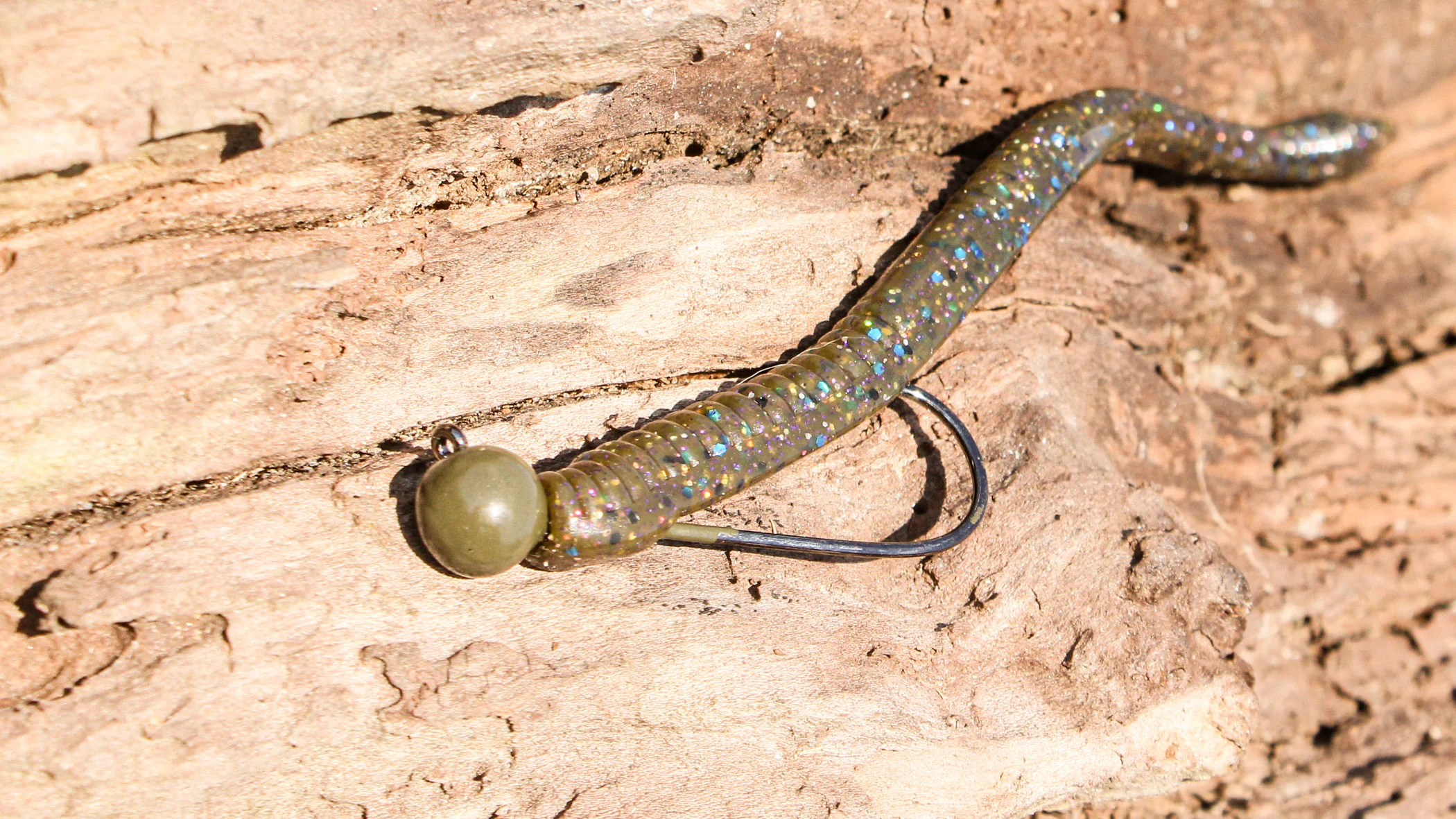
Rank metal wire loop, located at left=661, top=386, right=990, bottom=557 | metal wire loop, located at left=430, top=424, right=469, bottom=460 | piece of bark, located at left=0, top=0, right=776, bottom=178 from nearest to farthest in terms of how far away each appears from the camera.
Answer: piece of bark, located at left=0, top=0, right=776, bottom=178, metal wire loop, located at left=430, top=424, right=469, bottom=460, metal wire loop, located at left=661, top=386, right=990, bottom=557

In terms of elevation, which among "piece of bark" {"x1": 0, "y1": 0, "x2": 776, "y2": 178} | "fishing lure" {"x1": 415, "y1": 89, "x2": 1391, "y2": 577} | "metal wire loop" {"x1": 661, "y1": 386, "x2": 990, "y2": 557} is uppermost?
"piece of bark" {"x1": 0, "y1": 0, "x2": 776, "y2": 178}

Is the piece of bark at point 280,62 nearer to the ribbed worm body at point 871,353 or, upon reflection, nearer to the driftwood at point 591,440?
the driftwood at point 591,440

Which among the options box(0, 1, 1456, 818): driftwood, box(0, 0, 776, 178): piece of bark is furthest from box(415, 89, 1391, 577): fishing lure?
box(0, 0, 776, 178): piece of bark

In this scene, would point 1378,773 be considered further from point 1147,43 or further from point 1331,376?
Result: point 1147,43

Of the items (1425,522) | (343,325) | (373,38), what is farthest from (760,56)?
(1425,522)

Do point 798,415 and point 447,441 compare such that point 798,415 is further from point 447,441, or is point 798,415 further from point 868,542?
point 447,441

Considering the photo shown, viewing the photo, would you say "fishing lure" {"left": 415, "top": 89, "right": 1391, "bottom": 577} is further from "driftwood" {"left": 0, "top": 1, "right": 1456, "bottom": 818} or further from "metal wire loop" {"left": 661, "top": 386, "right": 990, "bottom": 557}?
→ "driftwood" {"left": 0, "top": 1, "right": 1456, "bottom": 818}

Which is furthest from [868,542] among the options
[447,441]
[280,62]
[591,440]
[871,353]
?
[280,62]

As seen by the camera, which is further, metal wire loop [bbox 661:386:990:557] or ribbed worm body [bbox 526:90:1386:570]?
metal wire loop [bbox 661:386:990:557]
